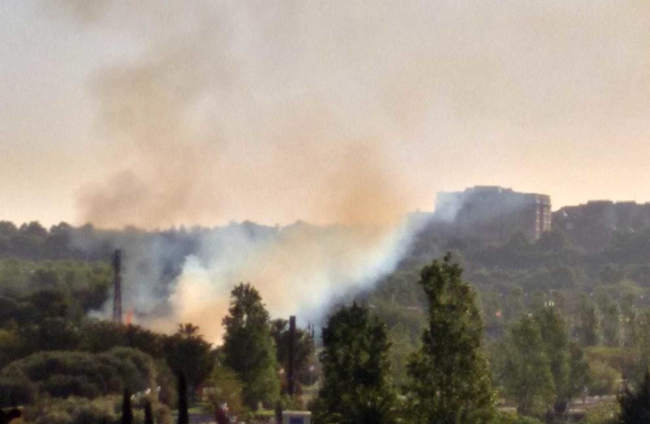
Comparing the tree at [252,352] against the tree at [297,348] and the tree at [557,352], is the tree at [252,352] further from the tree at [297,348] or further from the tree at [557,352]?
the tree at [557,352]

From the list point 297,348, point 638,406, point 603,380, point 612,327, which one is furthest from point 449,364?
point 612,327

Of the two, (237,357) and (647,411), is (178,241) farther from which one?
(647,411)

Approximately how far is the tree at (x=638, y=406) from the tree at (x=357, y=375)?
14.2 meters

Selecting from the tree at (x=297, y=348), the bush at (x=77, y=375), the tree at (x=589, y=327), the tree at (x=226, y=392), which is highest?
the tree at (x=589, y=327)

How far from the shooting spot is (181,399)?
52.2m

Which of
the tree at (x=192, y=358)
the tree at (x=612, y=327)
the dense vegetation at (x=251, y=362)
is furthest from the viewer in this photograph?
the tree at (x=612, y=327)

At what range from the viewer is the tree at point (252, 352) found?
318 ft

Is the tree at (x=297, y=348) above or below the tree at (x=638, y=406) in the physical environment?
above

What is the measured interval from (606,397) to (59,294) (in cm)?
4398

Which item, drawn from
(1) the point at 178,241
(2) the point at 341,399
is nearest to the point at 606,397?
(1) the point at 178,241

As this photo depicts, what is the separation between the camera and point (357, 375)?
224ft

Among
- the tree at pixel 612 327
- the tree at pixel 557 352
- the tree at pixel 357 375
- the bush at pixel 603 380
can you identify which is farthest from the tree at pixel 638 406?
the tree at pixel 612 327

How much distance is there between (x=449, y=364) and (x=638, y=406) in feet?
46.7

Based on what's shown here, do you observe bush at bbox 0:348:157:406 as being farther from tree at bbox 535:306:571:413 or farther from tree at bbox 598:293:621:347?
tree at bbox 598:293:621:347
